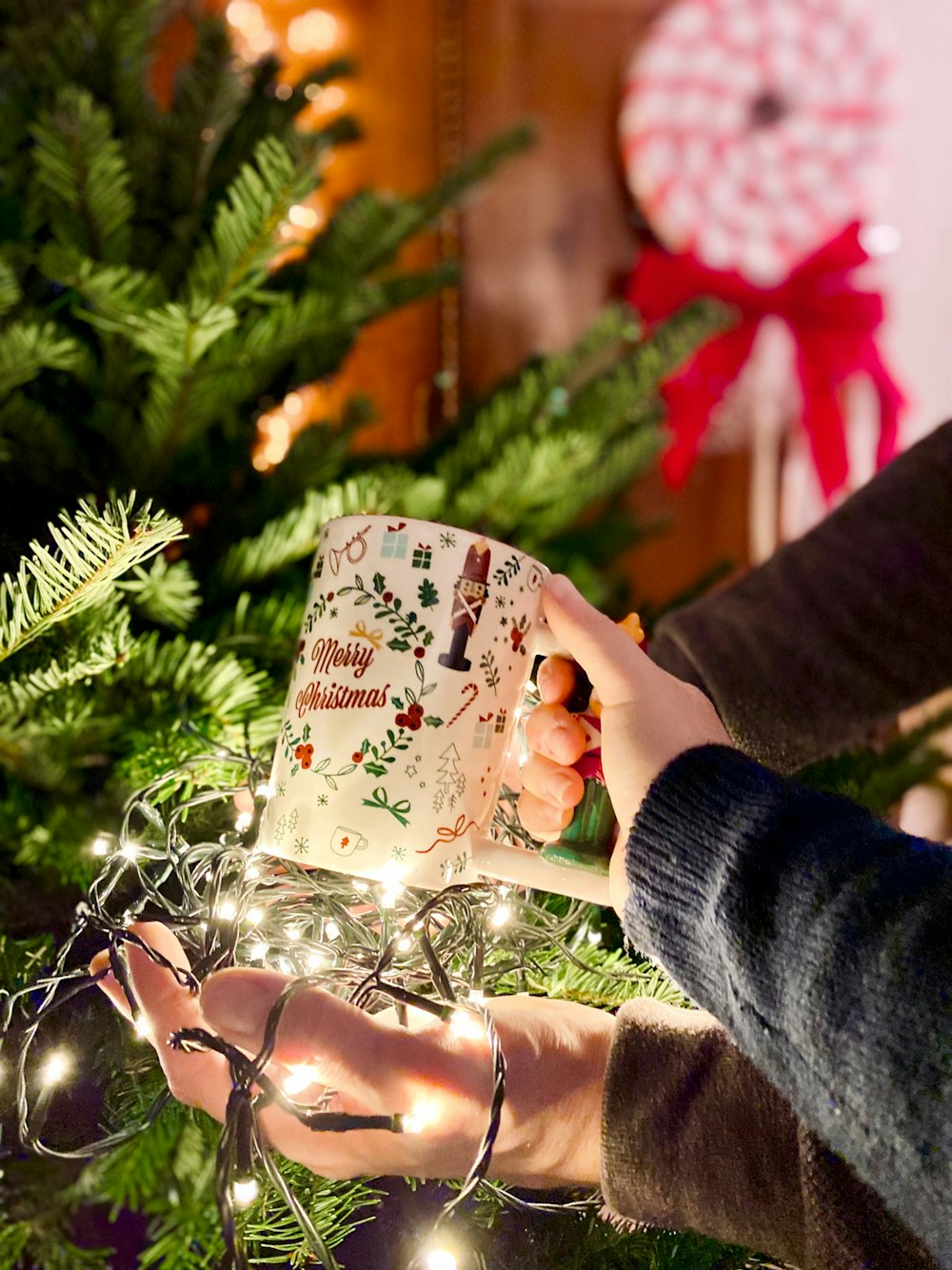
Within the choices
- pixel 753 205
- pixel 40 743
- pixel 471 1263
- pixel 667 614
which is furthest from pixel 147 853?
pixel 753 205

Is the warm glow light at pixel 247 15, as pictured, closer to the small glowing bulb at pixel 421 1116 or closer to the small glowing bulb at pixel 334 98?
the small glowing bulb at pixel 334 98

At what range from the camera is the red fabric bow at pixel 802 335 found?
1465mm

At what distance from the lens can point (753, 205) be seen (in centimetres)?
144

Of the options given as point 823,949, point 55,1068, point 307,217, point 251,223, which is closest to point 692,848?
point 823,949

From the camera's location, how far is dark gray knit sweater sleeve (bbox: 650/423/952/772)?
0.76 metres

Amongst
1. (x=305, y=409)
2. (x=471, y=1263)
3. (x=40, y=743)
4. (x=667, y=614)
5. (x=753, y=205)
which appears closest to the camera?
(x=471, y=1263)

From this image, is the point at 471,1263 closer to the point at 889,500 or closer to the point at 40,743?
the point at 40,743

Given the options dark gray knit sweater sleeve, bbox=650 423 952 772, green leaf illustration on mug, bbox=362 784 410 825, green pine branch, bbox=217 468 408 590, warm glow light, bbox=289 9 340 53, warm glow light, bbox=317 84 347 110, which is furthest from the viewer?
warm glow light, bbox=317 84 347 110

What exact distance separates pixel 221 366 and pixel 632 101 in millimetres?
1151

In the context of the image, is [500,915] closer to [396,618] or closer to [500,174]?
[396,618]

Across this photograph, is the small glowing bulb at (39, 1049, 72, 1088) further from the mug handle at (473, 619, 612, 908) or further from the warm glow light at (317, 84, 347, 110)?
the warm glow light at (317, 84, 347, 110)

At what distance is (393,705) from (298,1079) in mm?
166

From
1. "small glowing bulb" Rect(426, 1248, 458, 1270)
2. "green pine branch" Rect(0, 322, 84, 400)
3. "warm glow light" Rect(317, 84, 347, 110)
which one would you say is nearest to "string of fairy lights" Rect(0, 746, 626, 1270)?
"small glowing bulb" Rect(426, 1248, 458, 1270)

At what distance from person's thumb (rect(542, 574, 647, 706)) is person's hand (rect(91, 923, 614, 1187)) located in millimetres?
162
